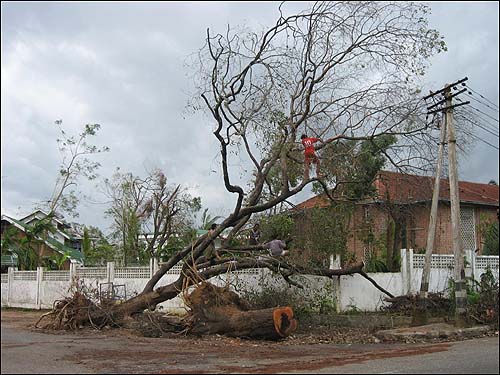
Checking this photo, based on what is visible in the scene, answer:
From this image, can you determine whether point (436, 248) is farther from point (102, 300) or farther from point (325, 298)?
point (102, 300)

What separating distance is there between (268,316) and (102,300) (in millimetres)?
5603

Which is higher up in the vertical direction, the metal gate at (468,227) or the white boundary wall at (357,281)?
the metal gate at (468,227)

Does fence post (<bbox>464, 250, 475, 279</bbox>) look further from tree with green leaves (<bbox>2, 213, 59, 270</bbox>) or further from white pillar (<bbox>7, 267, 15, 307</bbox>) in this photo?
white pillar (<bbox>7, 267, 15, 307</bbox>)

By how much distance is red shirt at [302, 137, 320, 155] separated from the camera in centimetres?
1680

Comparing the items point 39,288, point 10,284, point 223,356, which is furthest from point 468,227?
point 10,284

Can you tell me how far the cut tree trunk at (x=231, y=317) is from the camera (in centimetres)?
1459

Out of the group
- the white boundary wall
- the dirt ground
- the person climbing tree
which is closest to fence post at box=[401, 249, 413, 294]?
the white boundary wall

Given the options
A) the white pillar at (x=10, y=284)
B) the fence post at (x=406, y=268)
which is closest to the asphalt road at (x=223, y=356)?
the fence post at (x=406, y=268)

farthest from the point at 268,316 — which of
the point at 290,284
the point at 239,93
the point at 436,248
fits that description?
the point at 436,248

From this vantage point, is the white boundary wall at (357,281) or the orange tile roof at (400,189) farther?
the orange tile roof at (400,189)

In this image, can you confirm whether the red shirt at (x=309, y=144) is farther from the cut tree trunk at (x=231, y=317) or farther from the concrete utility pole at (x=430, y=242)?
the cut tree trunk at (x=231, y=317)

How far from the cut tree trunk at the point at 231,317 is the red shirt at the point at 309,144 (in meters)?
4.40

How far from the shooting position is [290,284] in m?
17.7

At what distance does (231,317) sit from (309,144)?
17.4 feet
